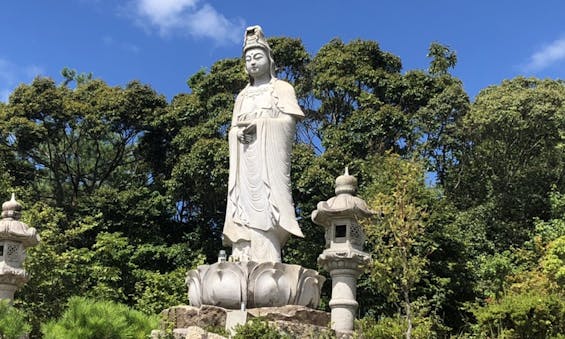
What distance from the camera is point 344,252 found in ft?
31.6

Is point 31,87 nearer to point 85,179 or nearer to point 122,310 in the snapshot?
point 85,179

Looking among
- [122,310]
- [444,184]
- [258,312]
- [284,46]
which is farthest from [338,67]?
[122,310]

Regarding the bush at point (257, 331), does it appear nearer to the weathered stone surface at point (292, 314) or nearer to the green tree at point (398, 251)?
the weathered stone surface at point (292, 314)

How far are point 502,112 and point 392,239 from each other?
10.0 metres

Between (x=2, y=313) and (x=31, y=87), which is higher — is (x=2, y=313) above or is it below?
below

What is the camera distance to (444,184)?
1927 centimetres

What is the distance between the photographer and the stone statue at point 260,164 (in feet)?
32.4

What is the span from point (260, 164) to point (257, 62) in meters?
1.53

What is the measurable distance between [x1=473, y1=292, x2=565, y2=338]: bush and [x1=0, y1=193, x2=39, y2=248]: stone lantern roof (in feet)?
22.7

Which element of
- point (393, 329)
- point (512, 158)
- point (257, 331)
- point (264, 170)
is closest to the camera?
point (257, 331)

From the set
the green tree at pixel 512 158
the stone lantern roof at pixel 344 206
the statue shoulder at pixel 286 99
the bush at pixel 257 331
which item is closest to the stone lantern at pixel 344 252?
the stone lantern roof at pixel 344 206

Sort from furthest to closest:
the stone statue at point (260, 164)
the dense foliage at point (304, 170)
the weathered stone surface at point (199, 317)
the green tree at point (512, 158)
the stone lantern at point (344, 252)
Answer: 1. the green tree at point (512, 158)
2. the dense foliage at point (304, 170)
3. the stone statue at point (260, 164)
4. the stone lantern at point (344, 252)
5. the weathered stone surface at point (199, 317)

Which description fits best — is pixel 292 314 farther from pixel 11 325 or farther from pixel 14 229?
pixel 14 229

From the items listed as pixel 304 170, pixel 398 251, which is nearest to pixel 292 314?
pixel 398 251
